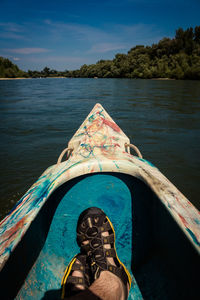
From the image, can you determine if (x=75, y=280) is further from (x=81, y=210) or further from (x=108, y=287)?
(x=81, y=210)

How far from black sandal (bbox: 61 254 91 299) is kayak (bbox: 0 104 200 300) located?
5.9 inches

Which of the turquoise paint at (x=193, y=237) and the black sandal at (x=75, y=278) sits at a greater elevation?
the turquoise paint at (x=193, y=237)

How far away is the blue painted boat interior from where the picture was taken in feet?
3.90

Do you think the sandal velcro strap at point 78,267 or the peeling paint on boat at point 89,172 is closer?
the peeling paint on boat at point 89,172

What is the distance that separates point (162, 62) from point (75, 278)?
51.4 m

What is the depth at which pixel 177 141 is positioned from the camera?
16.6 feet

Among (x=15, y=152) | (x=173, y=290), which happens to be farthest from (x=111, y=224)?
(x=15, y=152)

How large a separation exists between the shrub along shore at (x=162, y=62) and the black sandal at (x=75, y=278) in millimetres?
39540

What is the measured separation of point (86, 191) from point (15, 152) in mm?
3575

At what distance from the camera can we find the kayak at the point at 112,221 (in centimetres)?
111

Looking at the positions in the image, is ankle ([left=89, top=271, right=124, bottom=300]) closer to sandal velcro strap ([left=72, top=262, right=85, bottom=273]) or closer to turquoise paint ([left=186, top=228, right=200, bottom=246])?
sandal velcro strap ([left=72, top=262, right=85, bottom=273])

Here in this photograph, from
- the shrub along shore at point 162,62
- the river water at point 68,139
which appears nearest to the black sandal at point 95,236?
the river water at point 68,139

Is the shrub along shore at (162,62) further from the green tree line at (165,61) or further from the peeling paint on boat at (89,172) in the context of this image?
the peeling paint on boat at (89,172)

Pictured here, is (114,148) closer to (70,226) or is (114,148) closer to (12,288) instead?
(70,226)
